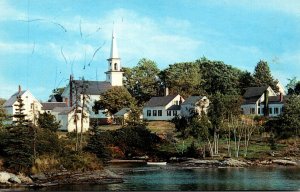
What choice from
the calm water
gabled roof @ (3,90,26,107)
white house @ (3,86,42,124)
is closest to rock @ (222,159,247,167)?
the calm water

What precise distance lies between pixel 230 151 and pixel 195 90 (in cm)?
492

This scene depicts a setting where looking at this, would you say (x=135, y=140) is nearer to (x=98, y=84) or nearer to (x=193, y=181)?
(x=193, y=181)

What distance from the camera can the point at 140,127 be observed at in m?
11.3

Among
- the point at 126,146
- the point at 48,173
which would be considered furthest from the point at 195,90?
the point at 126,146

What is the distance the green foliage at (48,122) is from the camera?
8317mm

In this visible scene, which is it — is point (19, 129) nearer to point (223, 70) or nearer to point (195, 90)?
point (195, 90)

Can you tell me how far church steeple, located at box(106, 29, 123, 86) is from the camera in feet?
13.6

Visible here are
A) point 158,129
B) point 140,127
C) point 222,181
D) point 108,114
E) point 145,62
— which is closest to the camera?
point 145,62

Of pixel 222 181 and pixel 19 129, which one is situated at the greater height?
pixel 19 129

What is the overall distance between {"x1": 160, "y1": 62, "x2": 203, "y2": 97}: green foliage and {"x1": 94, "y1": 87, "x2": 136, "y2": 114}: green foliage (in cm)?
49

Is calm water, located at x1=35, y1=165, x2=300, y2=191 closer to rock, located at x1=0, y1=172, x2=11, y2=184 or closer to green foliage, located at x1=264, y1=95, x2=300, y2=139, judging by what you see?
rock, located at x1=0, y1=172, x2=11, y2=184

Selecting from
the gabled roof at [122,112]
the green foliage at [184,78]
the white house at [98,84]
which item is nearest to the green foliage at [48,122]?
the gabled roof at [122,112]

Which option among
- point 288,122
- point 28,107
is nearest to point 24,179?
point 28,107

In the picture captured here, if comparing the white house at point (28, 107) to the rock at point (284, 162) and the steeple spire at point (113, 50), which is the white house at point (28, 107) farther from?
the rock at point (284, 162)
